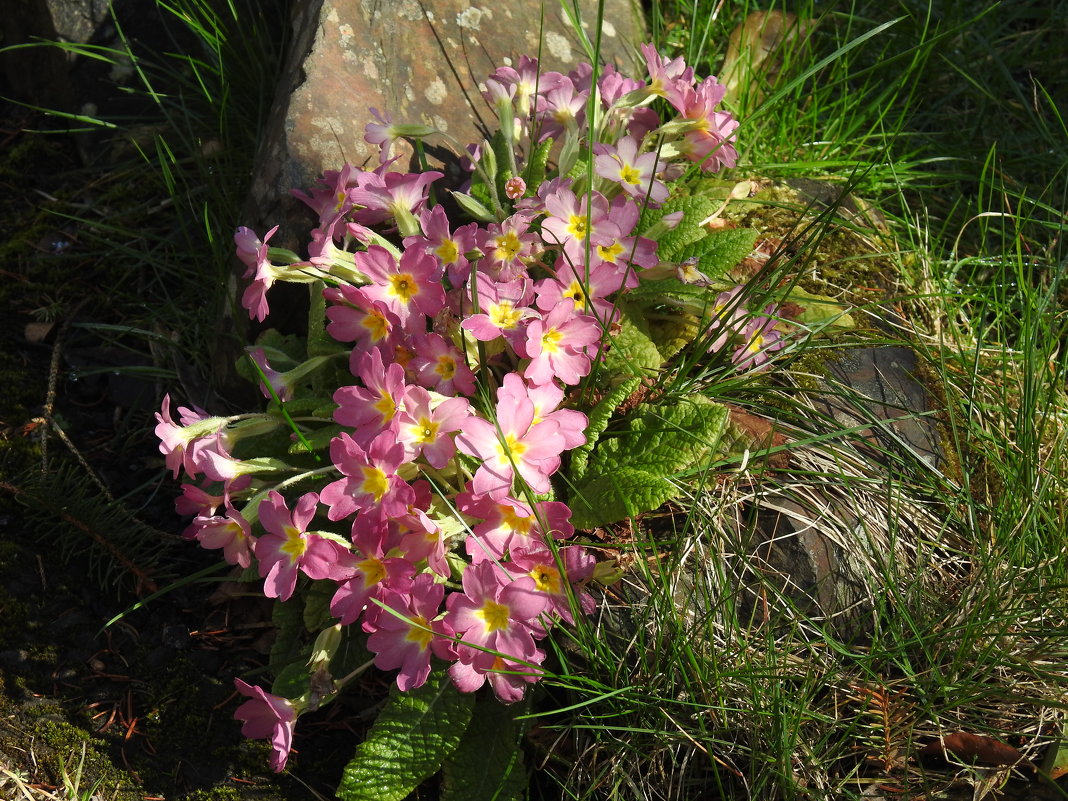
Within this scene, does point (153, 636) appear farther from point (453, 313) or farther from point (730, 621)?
point (730, 621)

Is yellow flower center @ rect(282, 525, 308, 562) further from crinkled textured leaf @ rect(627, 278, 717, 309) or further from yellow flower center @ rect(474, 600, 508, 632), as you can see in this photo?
crinkled textured leaf @ rect(627, 278, 717, 309)

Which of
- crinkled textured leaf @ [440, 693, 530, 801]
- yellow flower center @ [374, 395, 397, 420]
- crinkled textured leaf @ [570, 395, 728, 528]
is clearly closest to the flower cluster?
yellow flower center @ [374, 395, 397, 420]

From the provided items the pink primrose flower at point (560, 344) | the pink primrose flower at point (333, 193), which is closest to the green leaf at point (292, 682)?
the pink primrose flower at point (560, 344)

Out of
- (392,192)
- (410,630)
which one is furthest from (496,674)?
(392,192)

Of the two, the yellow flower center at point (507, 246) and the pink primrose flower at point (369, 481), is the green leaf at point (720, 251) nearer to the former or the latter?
the yellow flower center at point (507, 246)

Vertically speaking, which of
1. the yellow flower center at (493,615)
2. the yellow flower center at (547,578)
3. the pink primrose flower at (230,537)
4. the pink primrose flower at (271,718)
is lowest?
the pink primrose flower at (271,718)

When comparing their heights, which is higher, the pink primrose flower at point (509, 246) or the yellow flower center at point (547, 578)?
the pink primrose flower at point (509, 246)

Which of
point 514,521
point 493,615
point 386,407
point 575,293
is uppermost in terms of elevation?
point 575,293

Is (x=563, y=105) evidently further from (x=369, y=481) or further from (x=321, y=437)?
(x=369, y=481)
